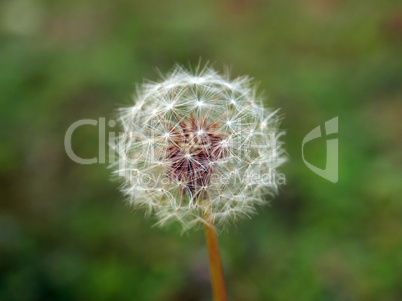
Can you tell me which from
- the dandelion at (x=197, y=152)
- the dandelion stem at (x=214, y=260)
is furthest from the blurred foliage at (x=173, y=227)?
the dandelion stem at (x=214, y=260)

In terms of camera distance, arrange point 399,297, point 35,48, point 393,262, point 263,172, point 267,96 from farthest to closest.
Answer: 1. point 35,48
2. point 267,96
3. point 393,262
4. point 399,297
5. point 263,172

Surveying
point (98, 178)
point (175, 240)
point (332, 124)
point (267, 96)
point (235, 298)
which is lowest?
point (235, 298)

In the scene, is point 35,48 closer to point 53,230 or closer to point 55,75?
point 55,75

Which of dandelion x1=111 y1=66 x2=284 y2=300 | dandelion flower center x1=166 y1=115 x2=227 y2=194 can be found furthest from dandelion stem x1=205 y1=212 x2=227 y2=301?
dandelion flower center x1=166 y1=115 x2=227 y2=194

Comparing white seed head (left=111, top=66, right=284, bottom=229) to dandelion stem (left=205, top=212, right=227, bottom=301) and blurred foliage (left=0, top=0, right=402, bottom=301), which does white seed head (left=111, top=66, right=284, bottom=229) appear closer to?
dandelion stem (left=205, top=212, right=227, bottom=301)

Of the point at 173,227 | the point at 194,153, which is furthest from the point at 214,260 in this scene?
the point at 173,227

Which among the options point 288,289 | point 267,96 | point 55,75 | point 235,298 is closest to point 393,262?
point 288,289

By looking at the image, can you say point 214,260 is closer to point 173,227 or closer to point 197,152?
point 197,152
